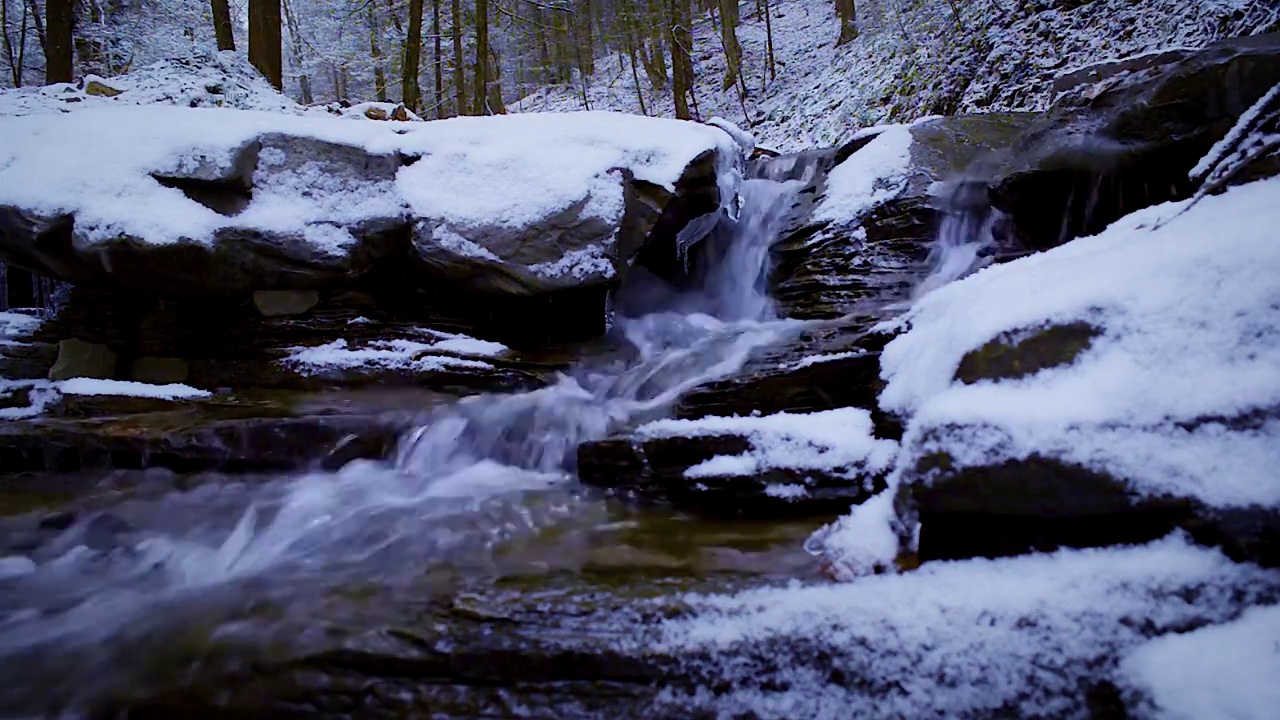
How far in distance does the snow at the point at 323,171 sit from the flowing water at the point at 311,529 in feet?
4.69

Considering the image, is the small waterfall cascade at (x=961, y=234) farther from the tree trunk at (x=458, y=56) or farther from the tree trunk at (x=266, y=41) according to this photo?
the tree trunk at (x=266, y=41)

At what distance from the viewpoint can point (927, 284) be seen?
558 cm

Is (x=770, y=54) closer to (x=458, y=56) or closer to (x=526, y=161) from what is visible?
(x=458, y=56)

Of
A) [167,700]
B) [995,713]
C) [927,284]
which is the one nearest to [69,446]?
[167,700]

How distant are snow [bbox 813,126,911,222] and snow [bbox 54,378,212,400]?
581 centimetres

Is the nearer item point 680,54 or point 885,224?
point 885,224

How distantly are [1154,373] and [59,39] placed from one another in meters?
14.0

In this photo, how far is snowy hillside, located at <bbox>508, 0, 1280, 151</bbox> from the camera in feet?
24.3

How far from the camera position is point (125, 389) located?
5098 millimetres

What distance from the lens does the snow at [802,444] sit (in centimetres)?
281

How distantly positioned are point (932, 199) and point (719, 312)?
2.27m

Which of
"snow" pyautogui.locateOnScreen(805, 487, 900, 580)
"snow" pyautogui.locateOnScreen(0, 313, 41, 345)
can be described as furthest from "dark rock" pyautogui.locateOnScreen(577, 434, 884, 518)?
"snow" pyautogui.locateOnScreen(0, 313, 41, 345)

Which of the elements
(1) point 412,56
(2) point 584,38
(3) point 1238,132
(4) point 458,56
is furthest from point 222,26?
(3) point 1238,132

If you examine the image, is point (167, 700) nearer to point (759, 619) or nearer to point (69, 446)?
point (759, 619)
